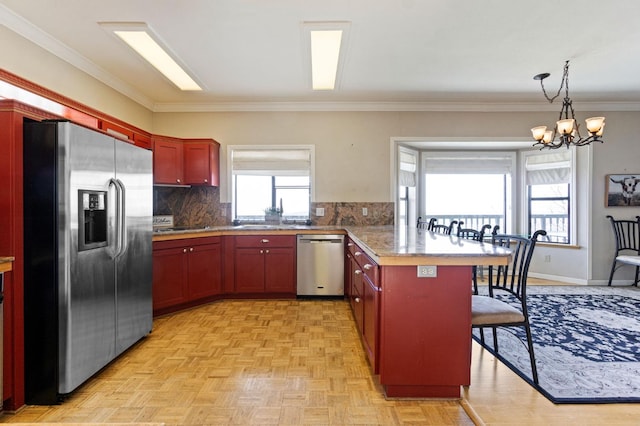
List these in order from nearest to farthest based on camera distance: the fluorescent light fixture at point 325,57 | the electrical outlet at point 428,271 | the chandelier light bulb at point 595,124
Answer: the electrical outlet at point 428,271 → the fluorescent light fixture at point 325,57 → the chandelier light bulb at point 595,124

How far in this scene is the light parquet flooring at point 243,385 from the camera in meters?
1.76

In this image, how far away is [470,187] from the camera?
5453mm

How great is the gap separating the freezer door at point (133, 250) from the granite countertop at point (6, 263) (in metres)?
0.62

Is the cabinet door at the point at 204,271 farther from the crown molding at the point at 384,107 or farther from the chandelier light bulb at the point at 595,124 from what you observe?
the chandelier light bulb at the point at 595,124

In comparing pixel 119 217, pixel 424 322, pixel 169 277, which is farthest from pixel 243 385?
pixel 169 277

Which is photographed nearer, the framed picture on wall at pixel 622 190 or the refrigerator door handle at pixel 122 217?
the refrigerator door handle at pixel 122 217

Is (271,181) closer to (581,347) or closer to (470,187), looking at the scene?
(470,187)

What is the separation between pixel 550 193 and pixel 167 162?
5.74 meters

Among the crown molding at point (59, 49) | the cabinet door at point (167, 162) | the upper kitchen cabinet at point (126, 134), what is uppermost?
the crown molding at point (59, 49)

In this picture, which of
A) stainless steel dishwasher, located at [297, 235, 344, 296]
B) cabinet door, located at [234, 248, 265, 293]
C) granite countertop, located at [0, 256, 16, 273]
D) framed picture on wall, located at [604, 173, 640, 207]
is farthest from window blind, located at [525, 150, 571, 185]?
granite countertop, located at [0, 256, 16, 273]

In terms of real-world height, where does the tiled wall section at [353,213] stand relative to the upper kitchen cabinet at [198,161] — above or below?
below

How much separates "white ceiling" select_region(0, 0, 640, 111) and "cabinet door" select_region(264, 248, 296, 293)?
6.94 feet

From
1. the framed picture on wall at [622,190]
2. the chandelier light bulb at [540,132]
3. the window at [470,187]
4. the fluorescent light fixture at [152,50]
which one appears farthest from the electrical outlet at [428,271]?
the framed picture on wall at [622,190]

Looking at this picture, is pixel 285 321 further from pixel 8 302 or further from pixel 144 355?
pixel 8 302
